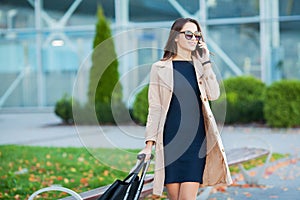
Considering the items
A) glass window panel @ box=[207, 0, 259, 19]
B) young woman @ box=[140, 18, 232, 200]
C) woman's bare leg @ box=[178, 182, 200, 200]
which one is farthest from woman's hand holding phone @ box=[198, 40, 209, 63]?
glass window panel @ box=[207, 0, 259, 19]

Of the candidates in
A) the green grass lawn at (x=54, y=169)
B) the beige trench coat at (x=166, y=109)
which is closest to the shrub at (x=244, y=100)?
Result: the green grass lawn at (x=54, y=169)

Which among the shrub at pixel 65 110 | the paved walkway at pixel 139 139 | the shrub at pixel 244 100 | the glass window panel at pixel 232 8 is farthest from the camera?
the glass window panel at pixel 232 8

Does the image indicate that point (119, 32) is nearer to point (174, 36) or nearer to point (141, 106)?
point (141, 106)

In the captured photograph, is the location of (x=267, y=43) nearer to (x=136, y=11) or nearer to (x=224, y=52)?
(x=224, y=52)

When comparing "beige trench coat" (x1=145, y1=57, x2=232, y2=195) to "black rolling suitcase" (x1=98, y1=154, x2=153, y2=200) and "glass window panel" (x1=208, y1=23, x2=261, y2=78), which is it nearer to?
"black rolling suitcase" (x1=98, y1=154, x2=153, y2=200)

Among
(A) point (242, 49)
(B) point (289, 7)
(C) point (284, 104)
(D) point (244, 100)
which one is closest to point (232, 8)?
(A) point (242, 49)

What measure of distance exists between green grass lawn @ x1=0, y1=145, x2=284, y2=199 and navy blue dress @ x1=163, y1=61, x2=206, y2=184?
1.82 feet

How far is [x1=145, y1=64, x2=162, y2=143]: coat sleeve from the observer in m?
3.69

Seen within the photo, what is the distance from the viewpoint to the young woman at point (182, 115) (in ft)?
12.1

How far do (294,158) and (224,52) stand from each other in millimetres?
8724

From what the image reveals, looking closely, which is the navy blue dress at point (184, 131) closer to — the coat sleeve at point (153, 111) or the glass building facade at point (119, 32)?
A: the coat sleeve at point (153, 111)

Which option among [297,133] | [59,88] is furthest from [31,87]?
[297,133]

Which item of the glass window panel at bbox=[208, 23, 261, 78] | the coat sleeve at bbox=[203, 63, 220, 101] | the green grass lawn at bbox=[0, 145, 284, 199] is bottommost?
the green grass lawn at bbox=[0, 145, 284, 199]

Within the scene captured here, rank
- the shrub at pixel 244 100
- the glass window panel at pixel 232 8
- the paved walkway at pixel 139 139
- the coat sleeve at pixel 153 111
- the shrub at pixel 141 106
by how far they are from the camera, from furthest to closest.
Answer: the glass window panel at pixel 232 8
the shrub at pixel 244 100
the shrub at pixel 141 106
the paved walkway at pixel 139 139
the coat sleeve at pixel 153 111
